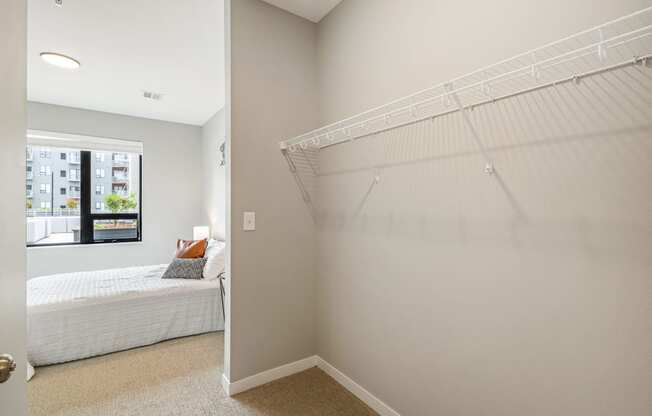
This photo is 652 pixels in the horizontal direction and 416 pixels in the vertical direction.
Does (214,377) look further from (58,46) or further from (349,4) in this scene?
(58,46)

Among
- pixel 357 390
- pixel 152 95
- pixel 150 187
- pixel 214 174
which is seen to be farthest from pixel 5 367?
pixel 150 187

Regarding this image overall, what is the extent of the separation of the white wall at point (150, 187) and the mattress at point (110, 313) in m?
1.30

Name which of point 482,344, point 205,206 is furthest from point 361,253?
point 205,206

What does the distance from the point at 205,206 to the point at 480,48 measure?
14.8 ft

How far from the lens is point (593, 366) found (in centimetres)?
99

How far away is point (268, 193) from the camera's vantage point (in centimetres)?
210

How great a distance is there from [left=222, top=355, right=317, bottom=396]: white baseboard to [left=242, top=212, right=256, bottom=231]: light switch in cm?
99

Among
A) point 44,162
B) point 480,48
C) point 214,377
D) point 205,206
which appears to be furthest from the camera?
point 205,206

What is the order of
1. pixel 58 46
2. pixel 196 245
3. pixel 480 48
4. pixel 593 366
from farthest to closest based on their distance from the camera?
pixel 196 245 < pixel 58 46 < pixel 480 48 < pixel 593 366

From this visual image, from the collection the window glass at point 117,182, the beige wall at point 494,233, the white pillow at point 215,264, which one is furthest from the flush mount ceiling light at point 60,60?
the beige wall at point 494,233

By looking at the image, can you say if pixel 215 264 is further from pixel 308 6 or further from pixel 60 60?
pixel 308 6

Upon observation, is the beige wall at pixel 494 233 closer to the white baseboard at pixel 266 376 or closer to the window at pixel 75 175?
the white baseboard at pixel 266 376

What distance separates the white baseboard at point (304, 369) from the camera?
1.79m

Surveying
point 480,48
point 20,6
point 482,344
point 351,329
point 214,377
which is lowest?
point 214,377
